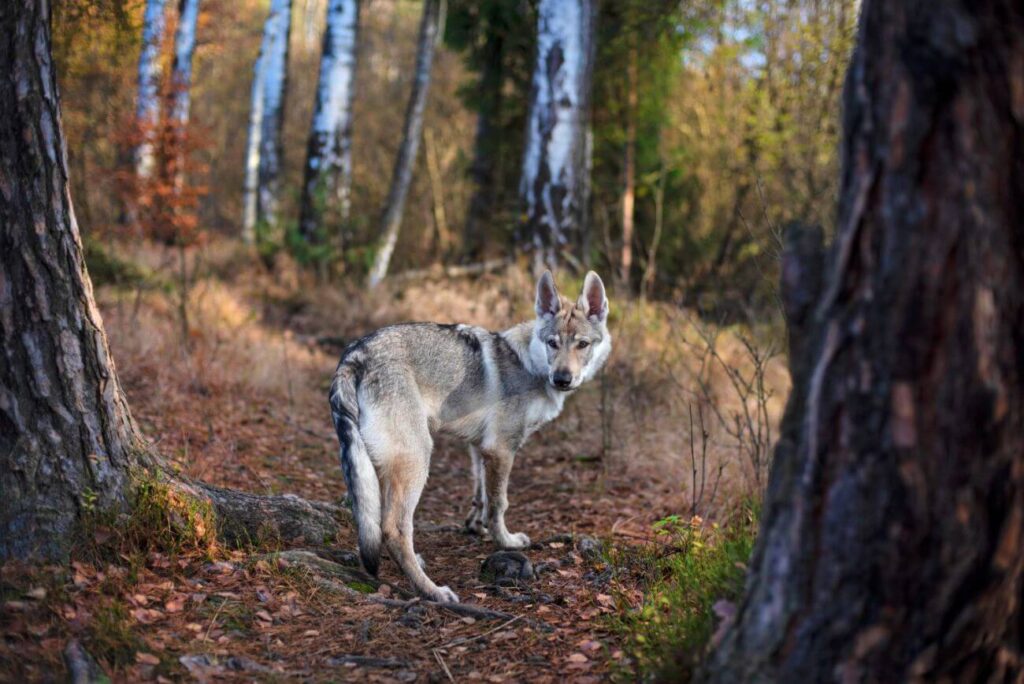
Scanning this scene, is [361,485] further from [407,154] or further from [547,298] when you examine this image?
[407,154]

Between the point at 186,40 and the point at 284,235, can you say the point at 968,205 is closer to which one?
the point at 284,235

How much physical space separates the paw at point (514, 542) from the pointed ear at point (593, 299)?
1739mm

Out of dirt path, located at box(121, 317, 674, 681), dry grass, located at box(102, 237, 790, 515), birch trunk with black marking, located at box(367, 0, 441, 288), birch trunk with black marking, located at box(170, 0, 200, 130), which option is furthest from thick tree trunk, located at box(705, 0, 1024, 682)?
birch trunk with black marking, located at box(170, 0, 200, 130)

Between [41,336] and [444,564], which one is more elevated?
[41,336]

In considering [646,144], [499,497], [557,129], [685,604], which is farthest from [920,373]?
[646,144]

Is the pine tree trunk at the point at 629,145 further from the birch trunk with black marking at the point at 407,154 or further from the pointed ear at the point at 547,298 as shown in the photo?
the pointed ear at the point at 547,298

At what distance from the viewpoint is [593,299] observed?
6.38 metres

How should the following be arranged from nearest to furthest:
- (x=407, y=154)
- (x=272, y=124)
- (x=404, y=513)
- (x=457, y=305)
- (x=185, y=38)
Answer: (x=404, y=513)
(x=457, y=305)
(x=407, y=154)
(x=185, y=38)
(x=272, y=124)

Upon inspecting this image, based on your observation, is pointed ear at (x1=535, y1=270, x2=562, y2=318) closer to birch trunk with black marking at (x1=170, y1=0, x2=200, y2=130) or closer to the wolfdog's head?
the wolfdog's head

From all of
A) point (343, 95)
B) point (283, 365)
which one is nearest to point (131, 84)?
point (343, 95)

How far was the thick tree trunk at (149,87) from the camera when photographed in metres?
11.9

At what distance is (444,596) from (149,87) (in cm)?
1324

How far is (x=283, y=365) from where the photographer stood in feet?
31.2

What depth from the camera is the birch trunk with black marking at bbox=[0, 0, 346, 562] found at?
3877 mm
